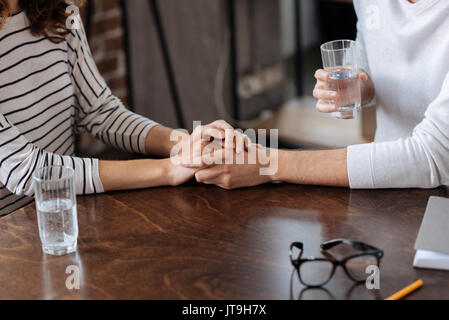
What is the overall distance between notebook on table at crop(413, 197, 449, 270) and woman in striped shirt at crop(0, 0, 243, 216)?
494mm

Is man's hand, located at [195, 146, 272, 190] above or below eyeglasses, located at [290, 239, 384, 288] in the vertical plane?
above

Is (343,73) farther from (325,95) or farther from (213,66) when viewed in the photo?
(213,66)

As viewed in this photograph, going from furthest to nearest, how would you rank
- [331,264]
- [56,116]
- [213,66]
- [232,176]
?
[213,66]
[56,116]
[232,176]
[331,264]

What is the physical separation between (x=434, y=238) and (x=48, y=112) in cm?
93

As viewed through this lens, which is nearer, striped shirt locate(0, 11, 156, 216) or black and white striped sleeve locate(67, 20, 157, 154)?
striped shirt locate(0, 11, 156, 216)

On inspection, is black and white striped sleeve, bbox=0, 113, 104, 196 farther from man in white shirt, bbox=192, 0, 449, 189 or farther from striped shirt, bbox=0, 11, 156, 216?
man in white shirt, bbox=192, 0, 449, 189

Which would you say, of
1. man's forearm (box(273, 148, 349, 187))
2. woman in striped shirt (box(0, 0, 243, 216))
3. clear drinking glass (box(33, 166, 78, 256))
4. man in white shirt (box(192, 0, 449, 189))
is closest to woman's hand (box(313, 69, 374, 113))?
man in white shirt (box(192, 0, 449, 189))

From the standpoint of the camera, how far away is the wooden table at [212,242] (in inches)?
35.4

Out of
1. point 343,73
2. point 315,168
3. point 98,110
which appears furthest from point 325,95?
point 98,110

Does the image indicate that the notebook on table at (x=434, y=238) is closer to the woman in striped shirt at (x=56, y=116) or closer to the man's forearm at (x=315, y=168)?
the man's forearm at (x=315, y=168)

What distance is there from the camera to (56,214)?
1020mm

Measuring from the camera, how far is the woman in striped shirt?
50.4 inches

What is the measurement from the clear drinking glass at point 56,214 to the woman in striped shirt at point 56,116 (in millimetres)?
227
